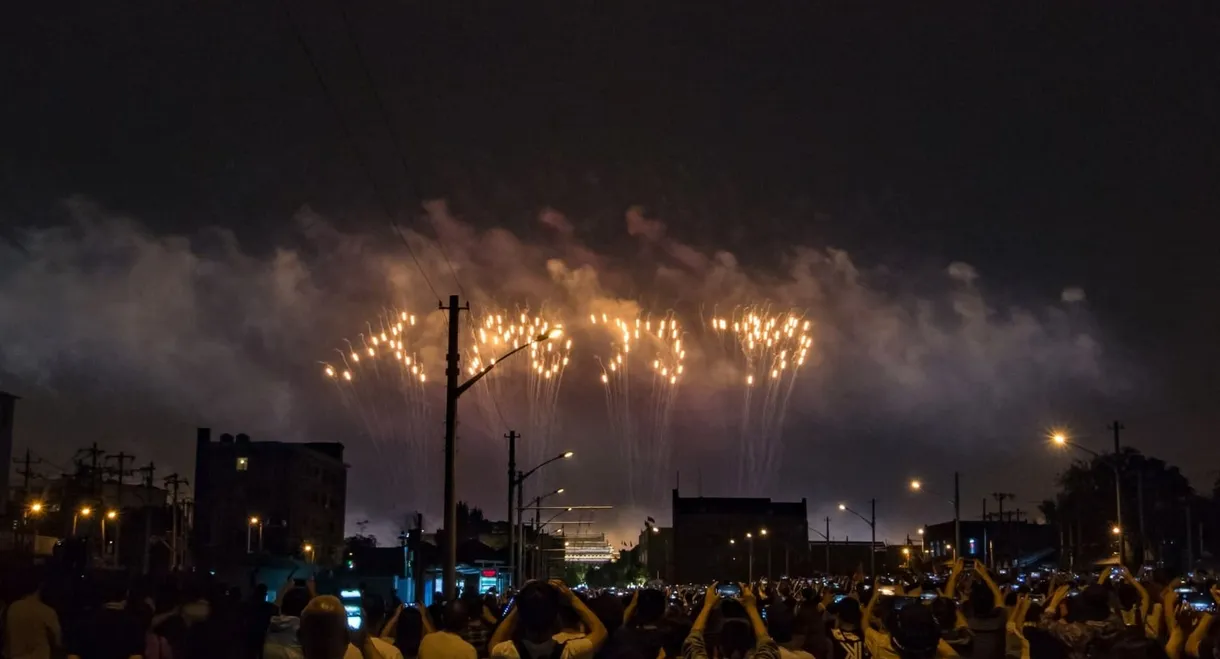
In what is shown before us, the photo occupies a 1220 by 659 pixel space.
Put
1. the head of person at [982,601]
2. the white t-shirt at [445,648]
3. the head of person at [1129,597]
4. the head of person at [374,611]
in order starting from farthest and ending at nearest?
the head of person at [1129,597]
the head of person at [374,611]
the head of person at [982,601]
the white t-shirt at [445,648]

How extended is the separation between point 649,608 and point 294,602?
8.42 feet

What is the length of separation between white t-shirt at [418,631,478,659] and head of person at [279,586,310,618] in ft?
3.46

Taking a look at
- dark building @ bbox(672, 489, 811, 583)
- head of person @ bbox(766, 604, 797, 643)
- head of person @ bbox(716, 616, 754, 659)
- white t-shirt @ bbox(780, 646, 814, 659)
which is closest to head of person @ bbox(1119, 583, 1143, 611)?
head of person @ bbox(766, 604, 797, 643)

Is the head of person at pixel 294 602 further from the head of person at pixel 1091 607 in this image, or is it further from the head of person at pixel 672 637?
the head of person at pixel 1091 607

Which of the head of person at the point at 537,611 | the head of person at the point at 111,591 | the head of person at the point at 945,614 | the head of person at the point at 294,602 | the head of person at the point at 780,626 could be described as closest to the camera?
the head of person at the point at 537,611

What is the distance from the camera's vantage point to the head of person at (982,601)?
8953mm

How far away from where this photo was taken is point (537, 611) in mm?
7020

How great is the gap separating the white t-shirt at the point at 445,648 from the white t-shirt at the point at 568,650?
0.54 metres

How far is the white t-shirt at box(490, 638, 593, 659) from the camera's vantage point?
711 centimetres

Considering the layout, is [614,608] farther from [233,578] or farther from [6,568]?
[233,578]

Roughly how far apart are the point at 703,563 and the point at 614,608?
146 m

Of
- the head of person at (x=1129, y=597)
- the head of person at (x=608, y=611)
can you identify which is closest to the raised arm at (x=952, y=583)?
the head of person at (x=1129, y=597)

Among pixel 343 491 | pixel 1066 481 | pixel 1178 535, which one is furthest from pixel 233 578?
pixel 1066 481

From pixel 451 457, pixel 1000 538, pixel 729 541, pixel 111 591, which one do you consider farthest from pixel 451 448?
pixel 729 541
